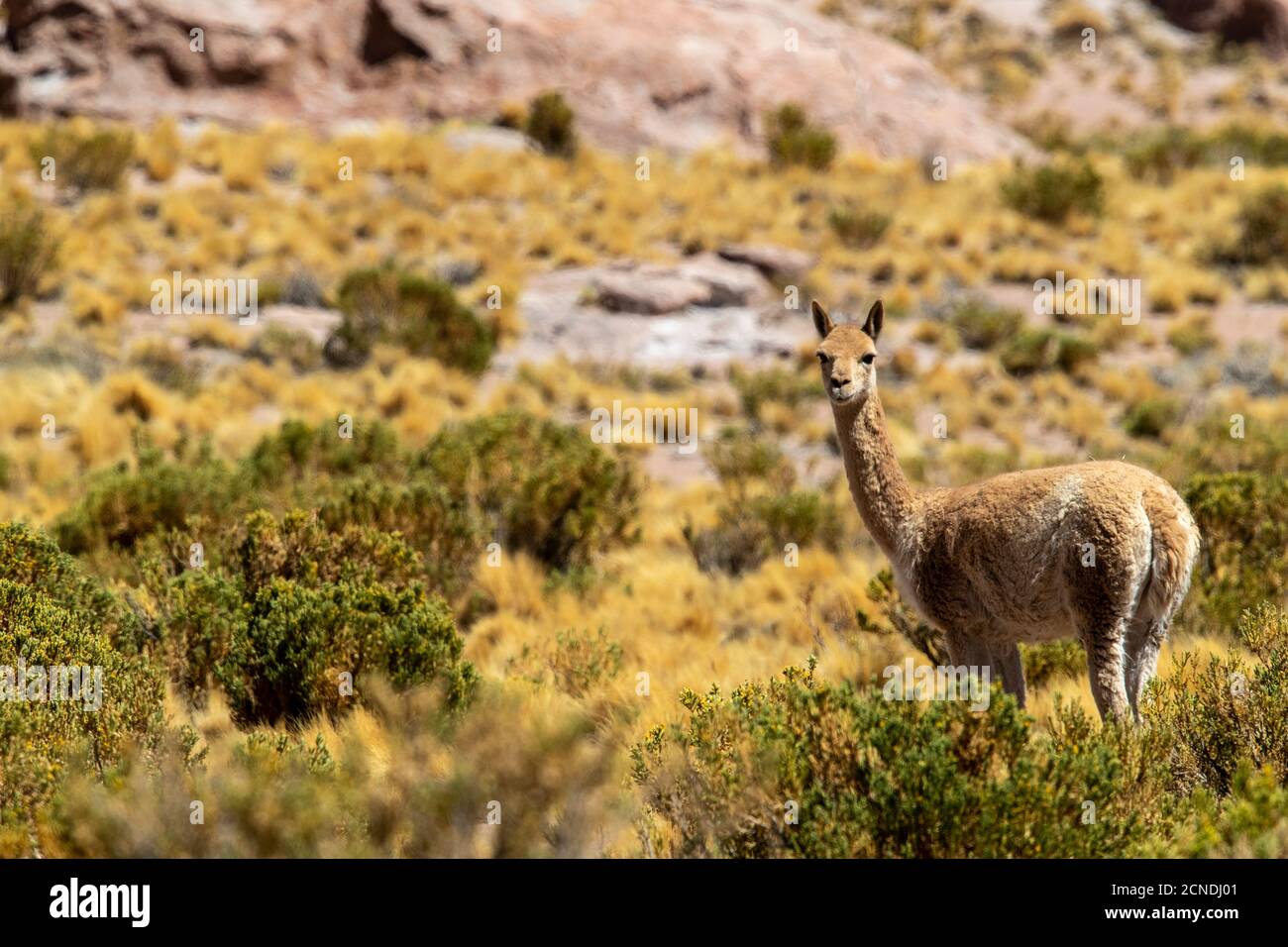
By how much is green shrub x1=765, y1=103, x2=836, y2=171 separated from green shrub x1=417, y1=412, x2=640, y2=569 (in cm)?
1703

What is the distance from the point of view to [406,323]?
15.6 metres

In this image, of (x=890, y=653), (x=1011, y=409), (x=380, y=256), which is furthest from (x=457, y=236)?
(x=890, y=653)

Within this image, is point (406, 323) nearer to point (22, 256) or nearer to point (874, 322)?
point (22, 256)

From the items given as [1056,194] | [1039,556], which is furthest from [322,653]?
[1056,194]

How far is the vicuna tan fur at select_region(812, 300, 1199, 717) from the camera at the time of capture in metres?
3.91

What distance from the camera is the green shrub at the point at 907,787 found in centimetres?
316

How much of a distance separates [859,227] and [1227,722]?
18012 mm

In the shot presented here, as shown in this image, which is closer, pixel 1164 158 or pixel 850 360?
pixel 850 360

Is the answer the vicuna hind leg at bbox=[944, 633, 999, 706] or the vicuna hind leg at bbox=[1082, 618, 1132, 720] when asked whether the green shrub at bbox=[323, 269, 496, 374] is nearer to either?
the vicuna hind leg at bbox=[944, 633, 999, 706]

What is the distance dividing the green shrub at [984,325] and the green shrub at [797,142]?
8.27 metres

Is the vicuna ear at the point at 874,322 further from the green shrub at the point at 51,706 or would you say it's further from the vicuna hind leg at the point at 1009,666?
the green shrub at the point at 51,706

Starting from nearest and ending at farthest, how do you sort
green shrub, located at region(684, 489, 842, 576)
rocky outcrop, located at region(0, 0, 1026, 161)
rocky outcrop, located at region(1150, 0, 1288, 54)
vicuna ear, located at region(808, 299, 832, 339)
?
vicuna ear, located at region(808, 299, 832, 339)
green shrub, located at region(684, 489, 842, 576)
rocky outcrop, located at region(0, 0, 1026, 161)
rocky outcrop, located at region(1150, 0, 1288, 54)

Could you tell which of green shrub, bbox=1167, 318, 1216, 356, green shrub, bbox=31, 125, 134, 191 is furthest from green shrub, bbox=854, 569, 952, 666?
green shrub, bbox=31, 125, 134, 191

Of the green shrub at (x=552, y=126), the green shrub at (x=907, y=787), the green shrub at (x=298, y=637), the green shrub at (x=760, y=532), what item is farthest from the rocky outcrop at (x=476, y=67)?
the green shrub at (x=907, y=787)
